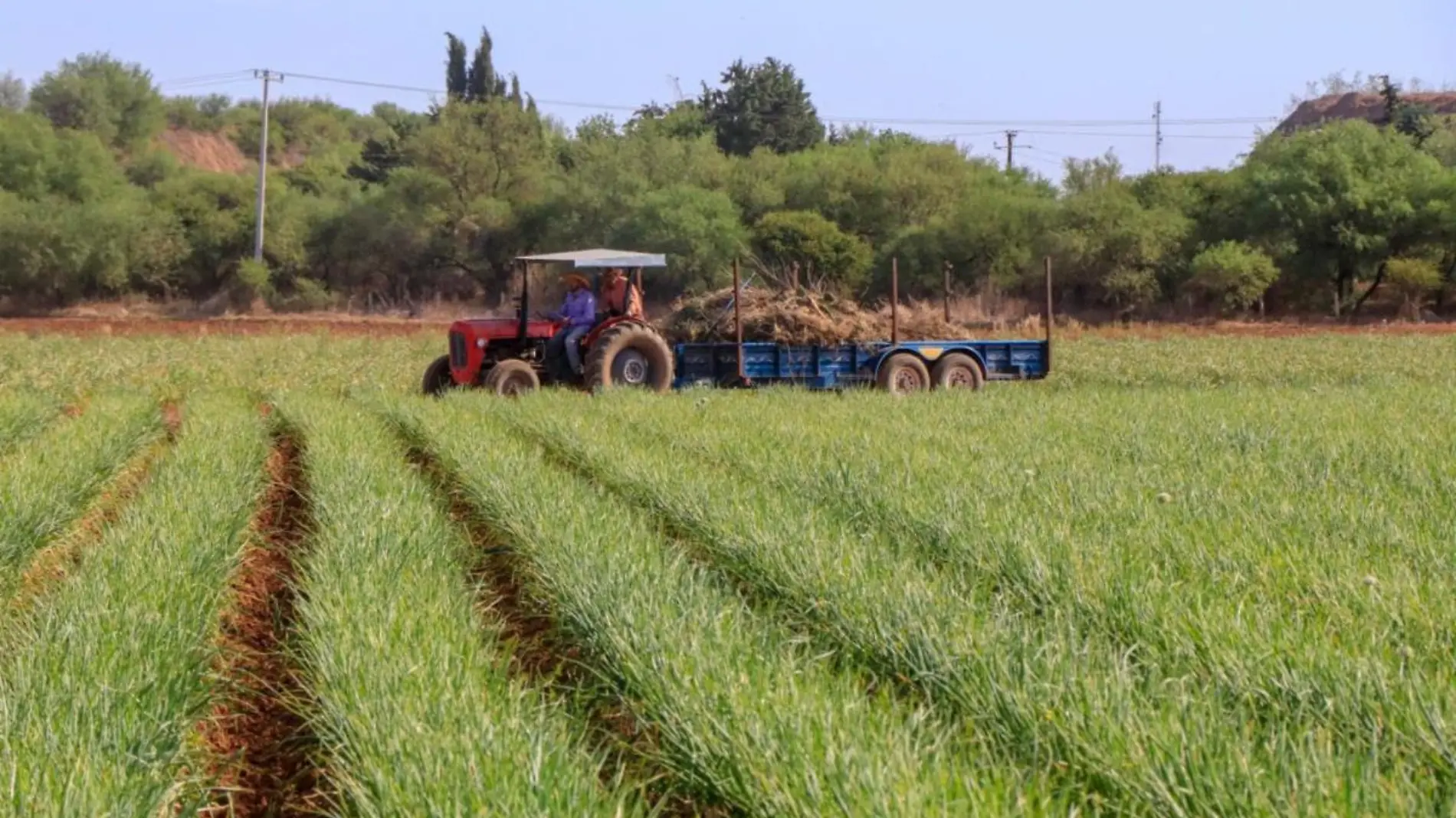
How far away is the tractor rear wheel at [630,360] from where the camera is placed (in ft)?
44.0

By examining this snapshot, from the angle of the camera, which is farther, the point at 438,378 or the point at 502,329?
the point at 438,378

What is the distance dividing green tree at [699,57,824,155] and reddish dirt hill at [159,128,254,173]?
48136 mm

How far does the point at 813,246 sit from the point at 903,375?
80.8 feet

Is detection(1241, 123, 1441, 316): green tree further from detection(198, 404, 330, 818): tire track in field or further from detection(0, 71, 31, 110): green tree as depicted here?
detection(0, 71, 31, 110): green tree

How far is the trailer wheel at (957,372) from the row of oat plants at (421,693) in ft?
31.7

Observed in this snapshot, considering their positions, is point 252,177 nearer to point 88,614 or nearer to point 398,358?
point 398,358

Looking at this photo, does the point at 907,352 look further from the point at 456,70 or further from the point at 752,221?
the point at 456,70

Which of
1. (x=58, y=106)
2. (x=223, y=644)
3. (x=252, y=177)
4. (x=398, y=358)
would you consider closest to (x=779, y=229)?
(x=398, y=358)

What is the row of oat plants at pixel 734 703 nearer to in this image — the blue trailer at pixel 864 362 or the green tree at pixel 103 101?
the blue trailer at pixel 864 362

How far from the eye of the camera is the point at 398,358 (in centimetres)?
2180

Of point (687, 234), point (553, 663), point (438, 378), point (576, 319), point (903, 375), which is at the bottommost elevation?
point (553, 663)

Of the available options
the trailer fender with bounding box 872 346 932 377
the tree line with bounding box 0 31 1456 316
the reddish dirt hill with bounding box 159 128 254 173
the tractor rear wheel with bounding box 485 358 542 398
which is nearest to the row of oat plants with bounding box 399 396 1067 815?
the tractor rear wheel with bounding box 485 358 542 398

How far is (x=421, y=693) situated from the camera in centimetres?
372

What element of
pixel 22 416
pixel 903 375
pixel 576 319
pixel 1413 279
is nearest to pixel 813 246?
pixel 1413 279
